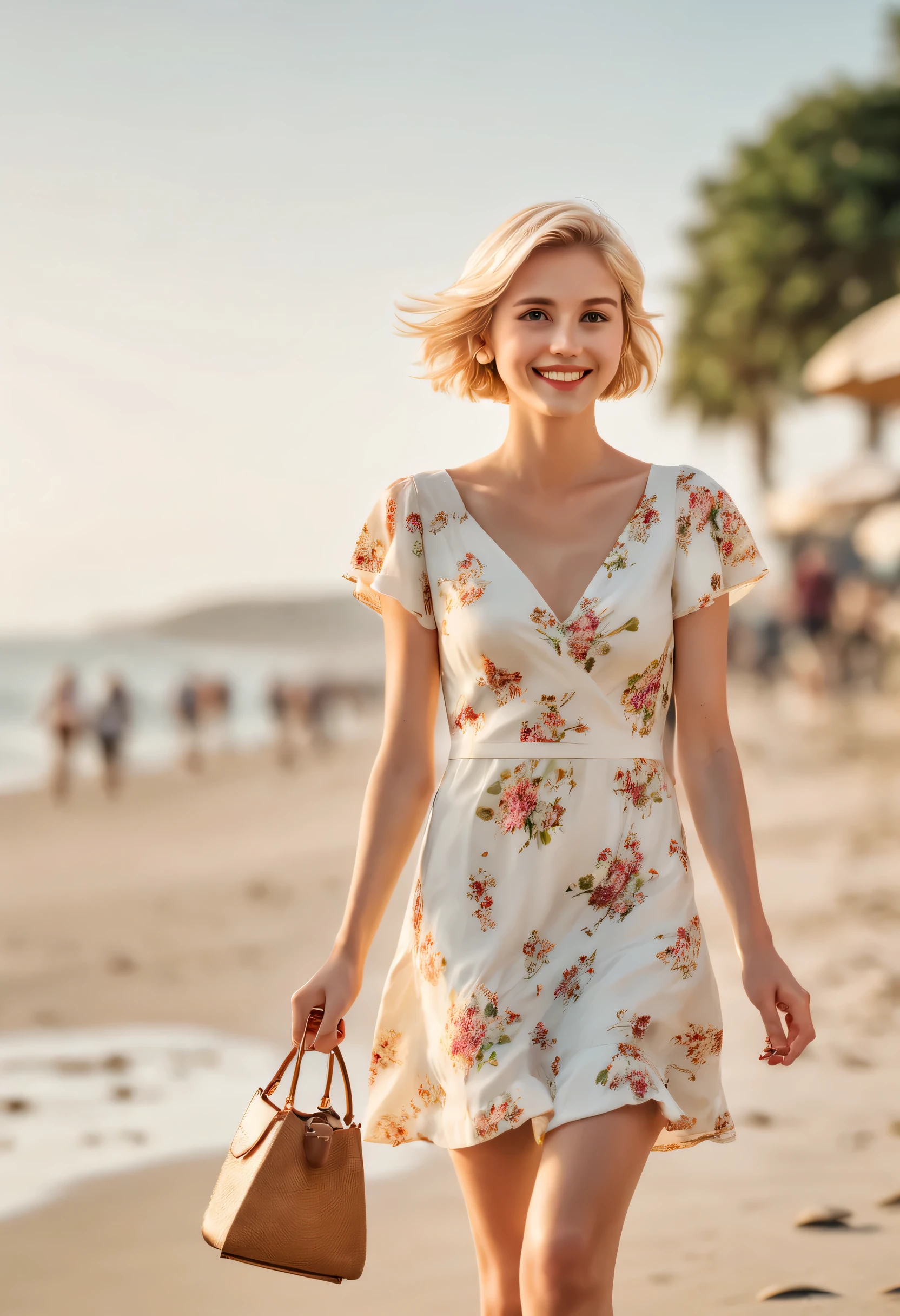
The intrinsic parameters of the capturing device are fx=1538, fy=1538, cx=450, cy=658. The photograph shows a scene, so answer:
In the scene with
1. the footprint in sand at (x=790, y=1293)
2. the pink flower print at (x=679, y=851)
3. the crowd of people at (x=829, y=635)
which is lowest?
the footprint in sand at (x=790, y=1293)

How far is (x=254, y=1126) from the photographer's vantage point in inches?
86.0

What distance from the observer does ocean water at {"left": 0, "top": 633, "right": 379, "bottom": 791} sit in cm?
2634

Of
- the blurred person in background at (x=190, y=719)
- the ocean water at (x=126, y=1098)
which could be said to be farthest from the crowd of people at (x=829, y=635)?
the ocean water at (x=126, y=1098)

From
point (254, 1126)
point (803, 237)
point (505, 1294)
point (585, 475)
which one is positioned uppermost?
point (803, 237)

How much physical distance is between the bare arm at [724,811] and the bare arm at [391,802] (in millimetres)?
392

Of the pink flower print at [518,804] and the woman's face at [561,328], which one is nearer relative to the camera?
the pink flower print at [518,804]

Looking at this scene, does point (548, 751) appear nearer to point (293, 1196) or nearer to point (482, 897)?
point (482, 897)

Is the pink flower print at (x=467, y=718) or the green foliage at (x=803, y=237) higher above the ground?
the green foliage at (x=803, y=237)

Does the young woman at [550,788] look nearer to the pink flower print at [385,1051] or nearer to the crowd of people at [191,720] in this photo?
the pink flower print at [385,1051]

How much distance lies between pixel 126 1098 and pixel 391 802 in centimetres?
328

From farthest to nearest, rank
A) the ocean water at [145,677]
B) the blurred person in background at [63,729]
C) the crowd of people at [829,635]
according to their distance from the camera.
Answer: the ocean water at [145,677], the blurred person in background at [63,729], the crowd of people at [829,635]

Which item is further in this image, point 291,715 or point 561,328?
point 291,715

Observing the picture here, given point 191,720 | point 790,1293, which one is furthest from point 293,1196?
point 191,720

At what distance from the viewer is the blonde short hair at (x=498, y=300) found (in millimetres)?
2340
